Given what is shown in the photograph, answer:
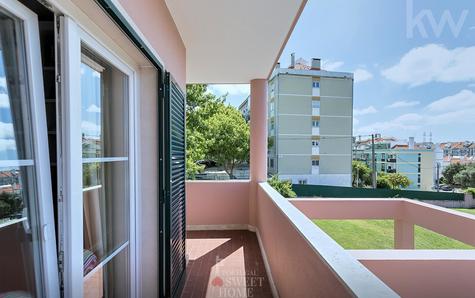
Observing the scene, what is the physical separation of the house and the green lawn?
372 cm

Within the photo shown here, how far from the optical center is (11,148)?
88cm

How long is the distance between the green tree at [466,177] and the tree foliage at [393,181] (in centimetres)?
391

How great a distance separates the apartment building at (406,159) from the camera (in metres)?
19.3

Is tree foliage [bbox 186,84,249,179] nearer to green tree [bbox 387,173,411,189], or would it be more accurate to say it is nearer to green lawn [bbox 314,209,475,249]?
green lawn [bbox 314,209,475,249]

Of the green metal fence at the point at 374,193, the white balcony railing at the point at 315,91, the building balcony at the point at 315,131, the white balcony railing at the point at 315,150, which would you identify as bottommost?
the green metal fence at the point at 374,193

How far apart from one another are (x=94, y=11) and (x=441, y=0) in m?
5.96

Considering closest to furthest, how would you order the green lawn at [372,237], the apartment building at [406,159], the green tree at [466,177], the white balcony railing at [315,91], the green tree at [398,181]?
1. the green lawn at [372,237]
2. the green tree at [466,177]
3. the green tree at [398,181]
4. the white balcony railing at [315,91]
5. the apartment building at [406,159]

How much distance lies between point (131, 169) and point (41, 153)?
825 mm

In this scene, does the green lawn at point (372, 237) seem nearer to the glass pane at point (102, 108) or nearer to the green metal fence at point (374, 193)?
the green metal fence at point (374, 193)

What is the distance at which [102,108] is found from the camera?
4.87 ft

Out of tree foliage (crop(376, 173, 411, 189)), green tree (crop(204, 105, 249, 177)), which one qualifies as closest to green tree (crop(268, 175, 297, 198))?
green tree (crop(204, 105, 249, 177))

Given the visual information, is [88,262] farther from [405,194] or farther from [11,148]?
[405,194]

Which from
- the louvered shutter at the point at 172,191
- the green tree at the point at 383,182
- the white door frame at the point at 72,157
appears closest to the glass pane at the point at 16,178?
the white door frame at the point at 72,157

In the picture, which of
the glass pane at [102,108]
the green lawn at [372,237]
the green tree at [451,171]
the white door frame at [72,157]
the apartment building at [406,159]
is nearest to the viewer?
the white door frame at [72,157]
